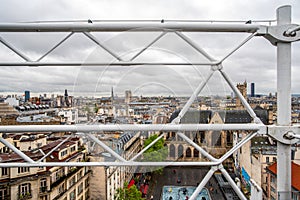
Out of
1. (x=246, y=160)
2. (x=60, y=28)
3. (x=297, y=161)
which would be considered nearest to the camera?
(x=60, y=28)

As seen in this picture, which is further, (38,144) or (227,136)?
(38,144)

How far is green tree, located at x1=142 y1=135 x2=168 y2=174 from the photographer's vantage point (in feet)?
2.22

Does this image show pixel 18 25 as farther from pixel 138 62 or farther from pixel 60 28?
pixel 138 62

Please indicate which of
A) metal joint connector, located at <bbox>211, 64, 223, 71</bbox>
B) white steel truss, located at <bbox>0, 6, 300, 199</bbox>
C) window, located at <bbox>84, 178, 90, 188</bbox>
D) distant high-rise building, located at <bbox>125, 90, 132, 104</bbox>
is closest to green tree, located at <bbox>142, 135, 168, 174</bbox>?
white steel truss, located at <bbox>0, 6, 300, 199</bbox>

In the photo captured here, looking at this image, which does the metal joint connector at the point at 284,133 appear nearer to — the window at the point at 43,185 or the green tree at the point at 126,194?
the green tree at the point at 126,194

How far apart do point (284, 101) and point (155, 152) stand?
0.41 meters

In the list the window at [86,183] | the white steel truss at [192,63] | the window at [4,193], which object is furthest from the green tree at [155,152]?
the window at [4,193]

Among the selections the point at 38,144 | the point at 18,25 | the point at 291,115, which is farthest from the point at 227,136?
the point at 38,144

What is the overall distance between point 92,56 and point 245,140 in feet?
1.67

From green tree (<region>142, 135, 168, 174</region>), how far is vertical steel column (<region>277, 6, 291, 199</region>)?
335 millimetres

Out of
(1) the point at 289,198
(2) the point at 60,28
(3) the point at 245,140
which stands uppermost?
(2) the point at 60,28

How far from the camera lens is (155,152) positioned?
712 mm

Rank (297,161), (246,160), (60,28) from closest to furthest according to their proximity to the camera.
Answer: (60,28) → (297,161) → (246,160)

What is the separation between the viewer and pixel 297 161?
75 centimetres
